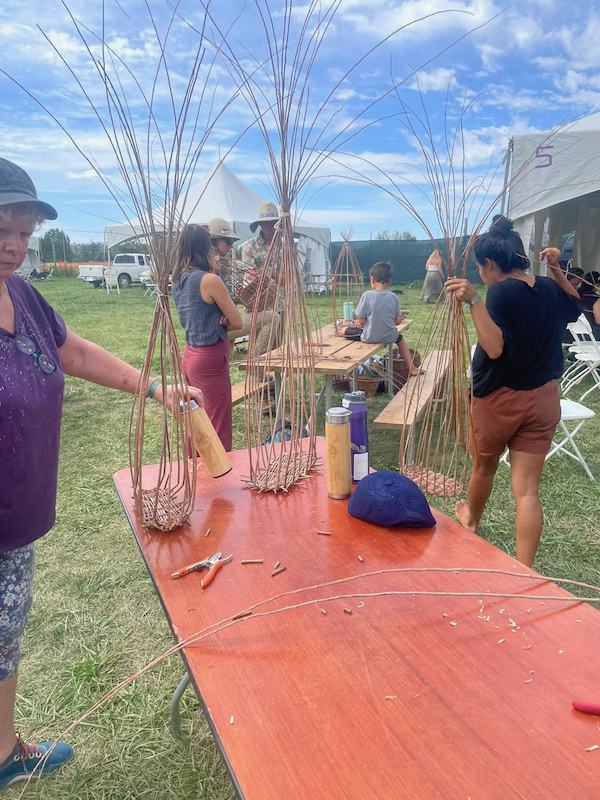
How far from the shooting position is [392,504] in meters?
1.38

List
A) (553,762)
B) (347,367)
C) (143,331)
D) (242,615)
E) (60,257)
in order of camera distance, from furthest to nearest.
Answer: (60,257) < (143,331) < (347,367) < (242,615) < (553,762)

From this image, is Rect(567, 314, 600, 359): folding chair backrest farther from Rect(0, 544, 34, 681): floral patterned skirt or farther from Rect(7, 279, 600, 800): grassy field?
Rect(0, 544, 34, 681): floral patterned skirt

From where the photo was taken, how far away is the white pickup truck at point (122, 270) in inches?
885

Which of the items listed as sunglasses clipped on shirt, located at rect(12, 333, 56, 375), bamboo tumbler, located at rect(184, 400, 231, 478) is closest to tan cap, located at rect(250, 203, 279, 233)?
bamboo tumbler, located at rect(184, 400, 231, 478)

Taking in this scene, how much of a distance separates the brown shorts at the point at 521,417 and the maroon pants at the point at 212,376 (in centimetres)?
161

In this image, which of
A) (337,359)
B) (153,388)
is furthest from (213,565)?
(337,359)

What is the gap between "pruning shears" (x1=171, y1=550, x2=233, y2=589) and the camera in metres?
1.21

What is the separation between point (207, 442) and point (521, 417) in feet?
4.61

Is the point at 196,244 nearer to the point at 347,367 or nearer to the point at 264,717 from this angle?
the point at 347,367

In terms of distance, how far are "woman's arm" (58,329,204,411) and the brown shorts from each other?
1.34 metres

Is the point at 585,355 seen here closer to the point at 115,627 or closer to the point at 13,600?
the point at 115,627

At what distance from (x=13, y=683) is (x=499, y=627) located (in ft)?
4.34

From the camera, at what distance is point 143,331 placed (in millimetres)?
10242

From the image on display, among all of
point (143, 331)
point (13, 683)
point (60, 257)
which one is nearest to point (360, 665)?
point (13, 683)
